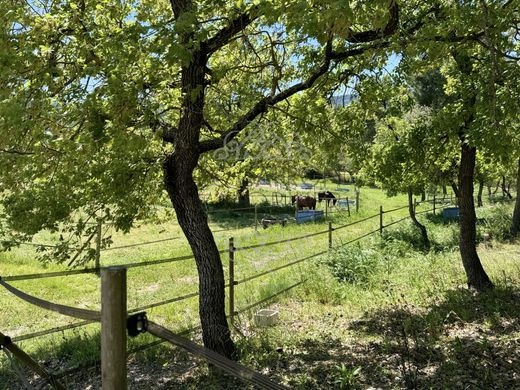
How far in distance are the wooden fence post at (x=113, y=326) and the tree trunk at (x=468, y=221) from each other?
7.00m

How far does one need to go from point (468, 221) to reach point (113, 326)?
736 cm

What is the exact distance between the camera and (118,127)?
3.44 metres

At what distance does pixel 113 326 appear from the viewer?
6.23 feet

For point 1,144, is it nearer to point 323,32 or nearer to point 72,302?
point 323,32

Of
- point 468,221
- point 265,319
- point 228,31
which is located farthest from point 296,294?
point 228,31

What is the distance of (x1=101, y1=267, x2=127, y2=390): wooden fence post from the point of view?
188 centimetres

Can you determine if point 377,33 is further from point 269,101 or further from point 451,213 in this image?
point 451,213

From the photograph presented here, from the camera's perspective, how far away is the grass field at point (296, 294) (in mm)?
5129

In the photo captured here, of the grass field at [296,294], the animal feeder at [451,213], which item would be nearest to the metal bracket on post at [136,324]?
the grass field at [296,294]

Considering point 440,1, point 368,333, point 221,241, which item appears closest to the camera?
point 440,1

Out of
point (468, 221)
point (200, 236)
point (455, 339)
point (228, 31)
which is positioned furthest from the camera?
point (468, 221)

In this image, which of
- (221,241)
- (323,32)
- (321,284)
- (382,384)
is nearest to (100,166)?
(323,32)

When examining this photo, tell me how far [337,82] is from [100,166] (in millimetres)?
3163

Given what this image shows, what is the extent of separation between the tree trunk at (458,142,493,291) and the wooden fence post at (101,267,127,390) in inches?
276
